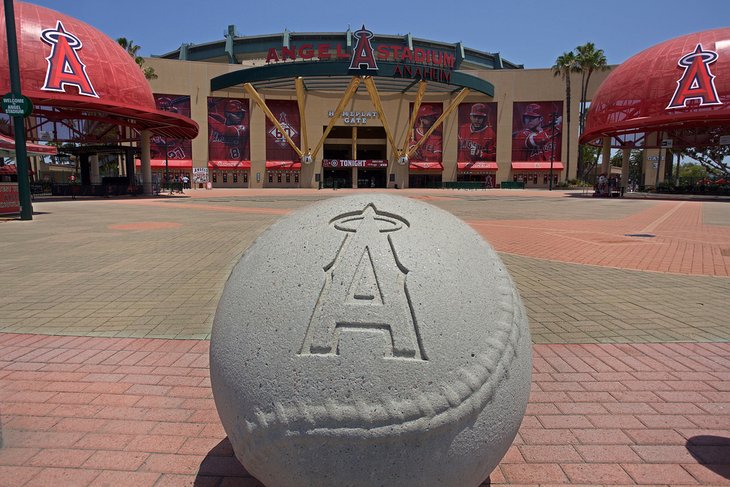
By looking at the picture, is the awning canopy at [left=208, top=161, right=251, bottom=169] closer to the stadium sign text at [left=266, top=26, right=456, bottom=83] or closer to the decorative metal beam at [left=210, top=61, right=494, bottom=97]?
the decorative metal beam at [left=210, top=61, right=494, bottom=97]

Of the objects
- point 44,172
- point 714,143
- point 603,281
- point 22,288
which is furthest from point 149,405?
point 44,172

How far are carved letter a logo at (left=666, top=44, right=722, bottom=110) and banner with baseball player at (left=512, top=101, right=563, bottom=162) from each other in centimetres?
2619

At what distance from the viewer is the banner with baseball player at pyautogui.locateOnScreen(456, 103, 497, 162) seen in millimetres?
57938

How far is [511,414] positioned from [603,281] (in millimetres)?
5943

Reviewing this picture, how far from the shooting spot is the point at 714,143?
3941cm

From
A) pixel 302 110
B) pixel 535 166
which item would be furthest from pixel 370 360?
pixel 535 166

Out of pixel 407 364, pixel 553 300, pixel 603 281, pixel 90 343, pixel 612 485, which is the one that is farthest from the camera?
pixel 603 281

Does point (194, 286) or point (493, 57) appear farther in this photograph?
point (493, 57)

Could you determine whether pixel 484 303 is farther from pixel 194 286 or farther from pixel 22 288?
pixel 22 288

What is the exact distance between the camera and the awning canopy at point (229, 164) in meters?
54.7

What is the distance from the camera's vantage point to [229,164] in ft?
181

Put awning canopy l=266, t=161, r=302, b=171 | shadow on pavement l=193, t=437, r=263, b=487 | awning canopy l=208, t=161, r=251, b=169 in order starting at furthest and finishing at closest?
1. awning canopy l=266, t=161, r=302, b=171
2. awning canopy l=208, t=161, r=251, b=169
3. shadow on pavement l=193, t=437, r=263, b=487

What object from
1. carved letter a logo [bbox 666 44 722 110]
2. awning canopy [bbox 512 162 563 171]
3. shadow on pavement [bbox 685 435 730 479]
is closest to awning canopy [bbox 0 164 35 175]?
shadow on pavement [bbox 685 435 730 479]

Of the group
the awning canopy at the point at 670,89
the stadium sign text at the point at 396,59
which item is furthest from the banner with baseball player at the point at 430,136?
the awning canopy at the point at 670,89
